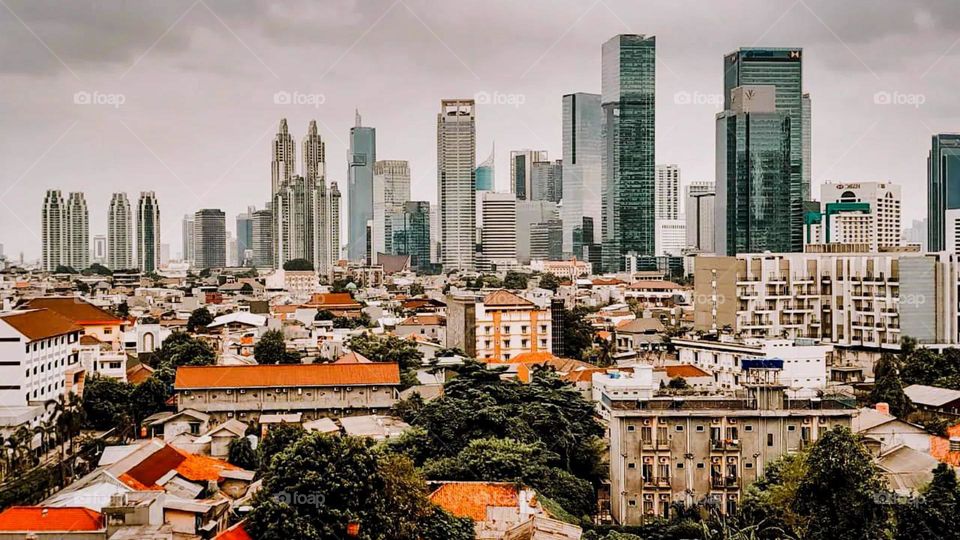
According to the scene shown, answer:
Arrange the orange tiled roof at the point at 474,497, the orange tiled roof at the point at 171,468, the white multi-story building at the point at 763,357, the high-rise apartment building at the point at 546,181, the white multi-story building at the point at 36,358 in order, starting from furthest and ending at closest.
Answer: the high-rise apartment building at the point at 546,181 < the white multi-story building at the point at 763,357 < the white multi-story building at the point at 36,358 < the orange tiled roof at the point at 171,468 < the orange tiled roof at the point at 474,497

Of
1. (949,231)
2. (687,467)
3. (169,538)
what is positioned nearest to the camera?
(169,538)

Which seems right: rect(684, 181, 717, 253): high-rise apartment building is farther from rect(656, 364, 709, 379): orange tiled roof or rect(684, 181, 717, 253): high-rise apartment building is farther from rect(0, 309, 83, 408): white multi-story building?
rect(0, 309, 83, 408): white multi-story building

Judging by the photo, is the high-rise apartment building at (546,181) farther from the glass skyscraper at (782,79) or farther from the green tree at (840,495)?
the green tree at (840,495)

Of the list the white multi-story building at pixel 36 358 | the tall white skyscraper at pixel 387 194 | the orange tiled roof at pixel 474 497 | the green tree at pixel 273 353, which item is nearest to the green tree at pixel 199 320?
the green tree at pixel 273 353

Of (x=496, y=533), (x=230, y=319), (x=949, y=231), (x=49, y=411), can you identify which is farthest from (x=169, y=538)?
(x=949, y=231)

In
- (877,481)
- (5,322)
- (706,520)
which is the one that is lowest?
(706,520)

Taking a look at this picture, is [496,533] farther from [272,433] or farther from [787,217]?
[787,217]
